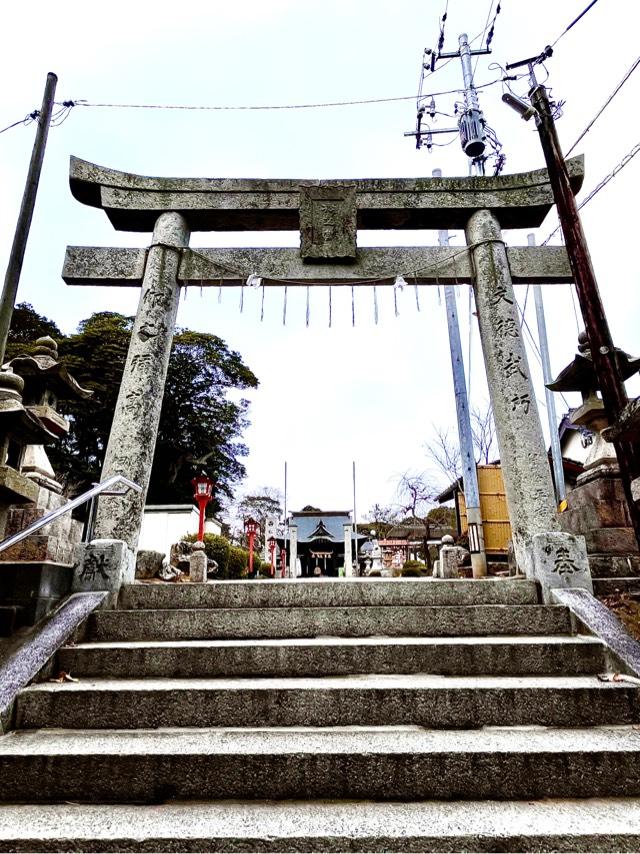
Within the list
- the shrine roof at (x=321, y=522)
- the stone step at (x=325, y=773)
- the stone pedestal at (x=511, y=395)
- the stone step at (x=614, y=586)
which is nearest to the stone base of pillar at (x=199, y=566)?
the stone step at (x=325, y=773)

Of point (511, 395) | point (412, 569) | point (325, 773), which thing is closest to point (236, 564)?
point (412, 569)

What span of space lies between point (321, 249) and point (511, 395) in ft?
9.24

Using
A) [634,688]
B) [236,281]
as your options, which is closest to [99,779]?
[634,688]

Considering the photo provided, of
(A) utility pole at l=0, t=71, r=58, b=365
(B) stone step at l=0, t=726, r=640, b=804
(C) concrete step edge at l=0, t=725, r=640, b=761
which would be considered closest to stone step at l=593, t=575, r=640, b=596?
(C) concrete step edge at l=0, t=725, r=640, b=761

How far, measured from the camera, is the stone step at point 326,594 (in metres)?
3.69

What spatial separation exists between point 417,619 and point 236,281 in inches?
171

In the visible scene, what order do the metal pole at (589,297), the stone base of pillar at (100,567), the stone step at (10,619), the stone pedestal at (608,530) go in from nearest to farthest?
the stone step at (10,619), the stone base of pillar at (100,567), the metal pole at (589,297), the stone pedestal at (608,530)

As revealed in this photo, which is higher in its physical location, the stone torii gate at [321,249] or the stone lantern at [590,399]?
the stone torii gate at [321,249]

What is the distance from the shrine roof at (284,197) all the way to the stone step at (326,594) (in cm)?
441

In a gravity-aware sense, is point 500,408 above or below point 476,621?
above

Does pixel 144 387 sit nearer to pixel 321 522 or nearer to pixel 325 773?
pixel 325 773

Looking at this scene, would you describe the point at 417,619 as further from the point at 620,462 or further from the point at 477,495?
the point at 477,495

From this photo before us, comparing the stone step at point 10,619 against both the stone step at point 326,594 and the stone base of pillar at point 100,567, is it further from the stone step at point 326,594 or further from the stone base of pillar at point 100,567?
the stone step at point 326,594

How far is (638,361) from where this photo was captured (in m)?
5.41
